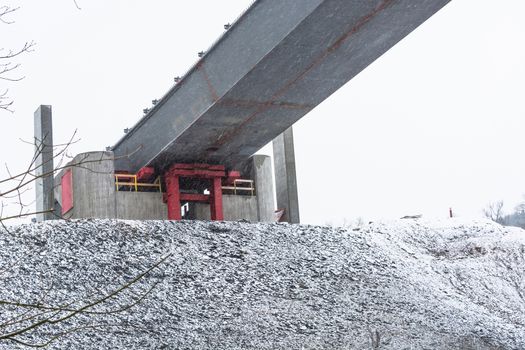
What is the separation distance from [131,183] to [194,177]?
169 cm

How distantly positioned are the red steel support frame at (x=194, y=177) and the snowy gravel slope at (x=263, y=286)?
3123 mm

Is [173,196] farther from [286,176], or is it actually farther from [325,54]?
[325,54]

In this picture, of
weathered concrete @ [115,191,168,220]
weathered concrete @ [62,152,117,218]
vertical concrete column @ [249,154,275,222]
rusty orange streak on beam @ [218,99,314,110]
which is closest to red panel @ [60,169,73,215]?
weathered concrete @ [62,152,117,218]

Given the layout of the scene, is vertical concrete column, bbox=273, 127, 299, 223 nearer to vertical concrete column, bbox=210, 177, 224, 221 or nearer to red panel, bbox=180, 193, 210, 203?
vertical concrete column, bbox=210, 177, 224, 221

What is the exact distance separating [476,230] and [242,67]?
8.08 metres

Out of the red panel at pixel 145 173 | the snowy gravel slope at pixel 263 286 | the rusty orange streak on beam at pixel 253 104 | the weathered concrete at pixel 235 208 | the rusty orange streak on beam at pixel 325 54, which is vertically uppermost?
the rusty orange streak on beam at pixel 325 54

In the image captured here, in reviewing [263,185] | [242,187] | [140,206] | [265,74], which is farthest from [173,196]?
[265,74]

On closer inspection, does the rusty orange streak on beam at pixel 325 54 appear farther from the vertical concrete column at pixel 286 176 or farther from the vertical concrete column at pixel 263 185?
the vertical concrete column at pixel 286 176

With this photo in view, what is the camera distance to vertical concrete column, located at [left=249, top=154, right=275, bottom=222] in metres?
23.0

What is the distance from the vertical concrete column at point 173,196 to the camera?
2097 cm

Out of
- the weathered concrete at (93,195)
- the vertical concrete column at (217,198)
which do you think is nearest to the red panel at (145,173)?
the weathered concrete at (93,195)

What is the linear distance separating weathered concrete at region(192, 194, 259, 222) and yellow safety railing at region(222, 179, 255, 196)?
0.19m

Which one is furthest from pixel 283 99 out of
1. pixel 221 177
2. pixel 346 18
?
pixel 221 177

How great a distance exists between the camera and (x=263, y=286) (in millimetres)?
15266
